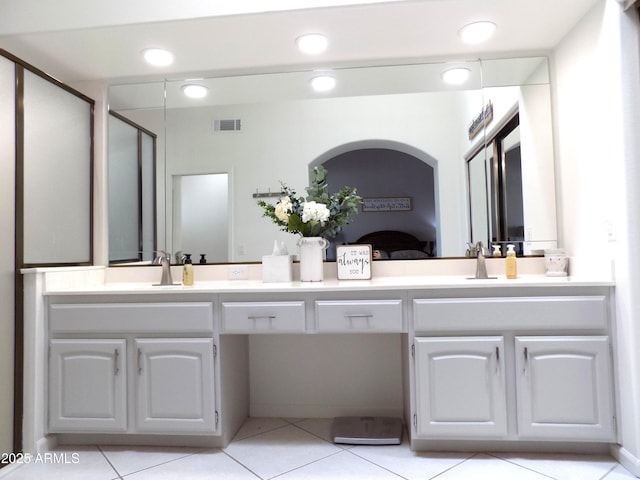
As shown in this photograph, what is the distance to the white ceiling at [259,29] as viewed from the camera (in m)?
1.97

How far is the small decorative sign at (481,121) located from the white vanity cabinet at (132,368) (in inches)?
70.4

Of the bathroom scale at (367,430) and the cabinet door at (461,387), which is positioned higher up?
the cabinet door at (461,387)

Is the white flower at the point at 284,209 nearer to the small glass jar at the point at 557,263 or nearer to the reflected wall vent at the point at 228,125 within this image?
the reflected wall vent at the point at 228,125

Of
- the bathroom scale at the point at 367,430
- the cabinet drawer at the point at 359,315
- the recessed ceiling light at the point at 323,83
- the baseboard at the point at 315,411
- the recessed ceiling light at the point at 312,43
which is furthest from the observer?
the recessed ceiling light at the point at 323,83

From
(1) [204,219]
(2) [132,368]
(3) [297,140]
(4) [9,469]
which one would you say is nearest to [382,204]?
(3) [297,140]

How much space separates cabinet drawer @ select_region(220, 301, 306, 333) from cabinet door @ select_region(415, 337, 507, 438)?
573 millimetres

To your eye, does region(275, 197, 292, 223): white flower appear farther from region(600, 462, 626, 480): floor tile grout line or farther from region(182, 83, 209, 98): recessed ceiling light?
region(600, 462, 626, 480): floor tile grout line

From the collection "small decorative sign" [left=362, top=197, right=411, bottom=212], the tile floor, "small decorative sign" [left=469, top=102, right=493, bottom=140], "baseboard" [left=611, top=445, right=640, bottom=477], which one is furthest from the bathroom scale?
"small decorative sign" [left=469, top=102, right=493, bottom=140]

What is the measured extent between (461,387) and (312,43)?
1.88 m

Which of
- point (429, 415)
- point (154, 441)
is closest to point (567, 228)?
point (429, 415)

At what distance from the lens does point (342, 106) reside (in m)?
2.54

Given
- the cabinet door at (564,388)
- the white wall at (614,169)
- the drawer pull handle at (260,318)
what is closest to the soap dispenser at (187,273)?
the drawer pull handle at (260,318)

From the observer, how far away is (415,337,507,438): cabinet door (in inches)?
73.4

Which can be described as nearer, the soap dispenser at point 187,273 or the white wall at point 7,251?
the white wall at point 7,251
